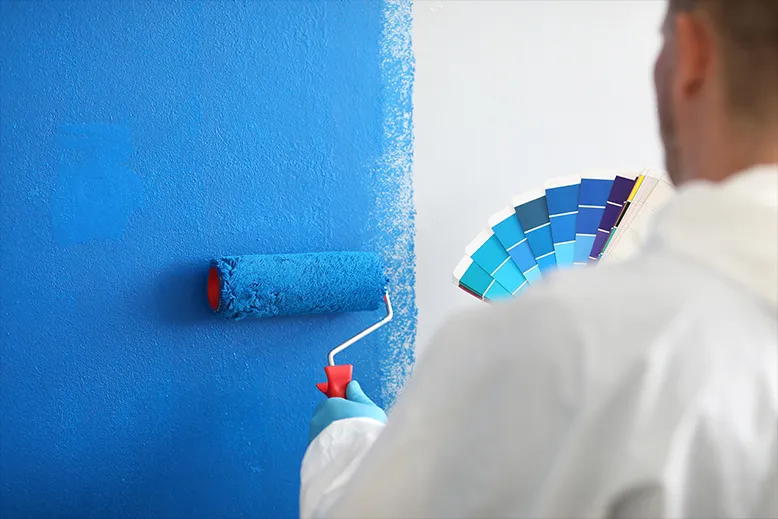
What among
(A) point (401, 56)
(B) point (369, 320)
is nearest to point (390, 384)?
(B) point (369, 320)

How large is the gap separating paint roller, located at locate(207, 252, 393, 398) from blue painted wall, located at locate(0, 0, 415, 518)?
0.07 meters

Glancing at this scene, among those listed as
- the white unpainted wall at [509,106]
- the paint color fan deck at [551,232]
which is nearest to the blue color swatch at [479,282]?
the paint color fan deck at [551,232]

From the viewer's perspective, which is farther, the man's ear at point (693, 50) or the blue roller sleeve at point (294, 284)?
the blue roller sleeve at point (294, 284)

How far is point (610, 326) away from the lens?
506 millimetres

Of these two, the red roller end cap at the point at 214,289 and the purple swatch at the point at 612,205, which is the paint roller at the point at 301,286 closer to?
the red roller end cap at the point at 214,289

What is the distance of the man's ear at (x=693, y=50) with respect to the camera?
56 cm

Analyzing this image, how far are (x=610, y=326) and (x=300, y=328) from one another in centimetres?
92

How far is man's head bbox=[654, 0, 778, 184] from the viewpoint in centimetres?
55

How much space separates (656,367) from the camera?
0.50 meters

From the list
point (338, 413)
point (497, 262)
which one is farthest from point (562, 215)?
point (338, 413)

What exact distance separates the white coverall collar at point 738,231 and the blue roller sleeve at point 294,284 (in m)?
0.79

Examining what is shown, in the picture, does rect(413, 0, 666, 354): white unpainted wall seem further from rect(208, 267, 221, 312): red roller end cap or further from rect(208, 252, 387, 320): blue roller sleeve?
rect(208, 267, 221, 312): red roller end cap

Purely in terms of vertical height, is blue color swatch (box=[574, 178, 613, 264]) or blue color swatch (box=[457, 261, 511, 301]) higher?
blue color swatch (box=[574, 178, 613, 264])

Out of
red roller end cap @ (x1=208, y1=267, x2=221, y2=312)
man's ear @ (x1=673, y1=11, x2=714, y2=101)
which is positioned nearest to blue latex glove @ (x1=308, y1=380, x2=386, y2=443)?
red roller end cap @ (x1=208, y1=267, x2=221, y2=312)
